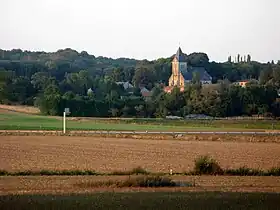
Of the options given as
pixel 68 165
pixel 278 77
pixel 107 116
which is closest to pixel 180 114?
pixel 107 116

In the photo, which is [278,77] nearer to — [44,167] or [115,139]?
[115,139]

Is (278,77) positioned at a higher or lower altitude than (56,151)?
higher

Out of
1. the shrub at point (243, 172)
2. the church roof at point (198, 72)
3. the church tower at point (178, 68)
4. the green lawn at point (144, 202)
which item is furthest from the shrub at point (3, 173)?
the church roof at point (198, 72)

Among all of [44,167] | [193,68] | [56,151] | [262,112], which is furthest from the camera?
[193,68]

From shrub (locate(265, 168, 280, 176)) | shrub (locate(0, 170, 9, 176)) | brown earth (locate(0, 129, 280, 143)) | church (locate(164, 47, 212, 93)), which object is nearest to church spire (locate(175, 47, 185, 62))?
church (locate(164, 47, 212, 93))

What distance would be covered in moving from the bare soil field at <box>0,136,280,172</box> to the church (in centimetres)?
9812

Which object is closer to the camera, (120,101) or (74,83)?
(120,101)

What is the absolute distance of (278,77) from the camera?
120938 millimetres

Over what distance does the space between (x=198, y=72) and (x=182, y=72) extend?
4687 mm

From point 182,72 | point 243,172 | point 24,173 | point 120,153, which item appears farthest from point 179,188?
point 182,72

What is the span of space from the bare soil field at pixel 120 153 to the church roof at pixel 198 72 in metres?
99.8

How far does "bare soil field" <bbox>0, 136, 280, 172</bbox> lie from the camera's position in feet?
100

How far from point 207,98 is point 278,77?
30.7 m

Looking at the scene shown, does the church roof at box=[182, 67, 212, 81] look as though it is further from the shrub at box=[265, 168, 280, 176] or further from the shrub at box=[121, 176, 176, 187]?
the shrub at box=[121, 176, 176, 187]
